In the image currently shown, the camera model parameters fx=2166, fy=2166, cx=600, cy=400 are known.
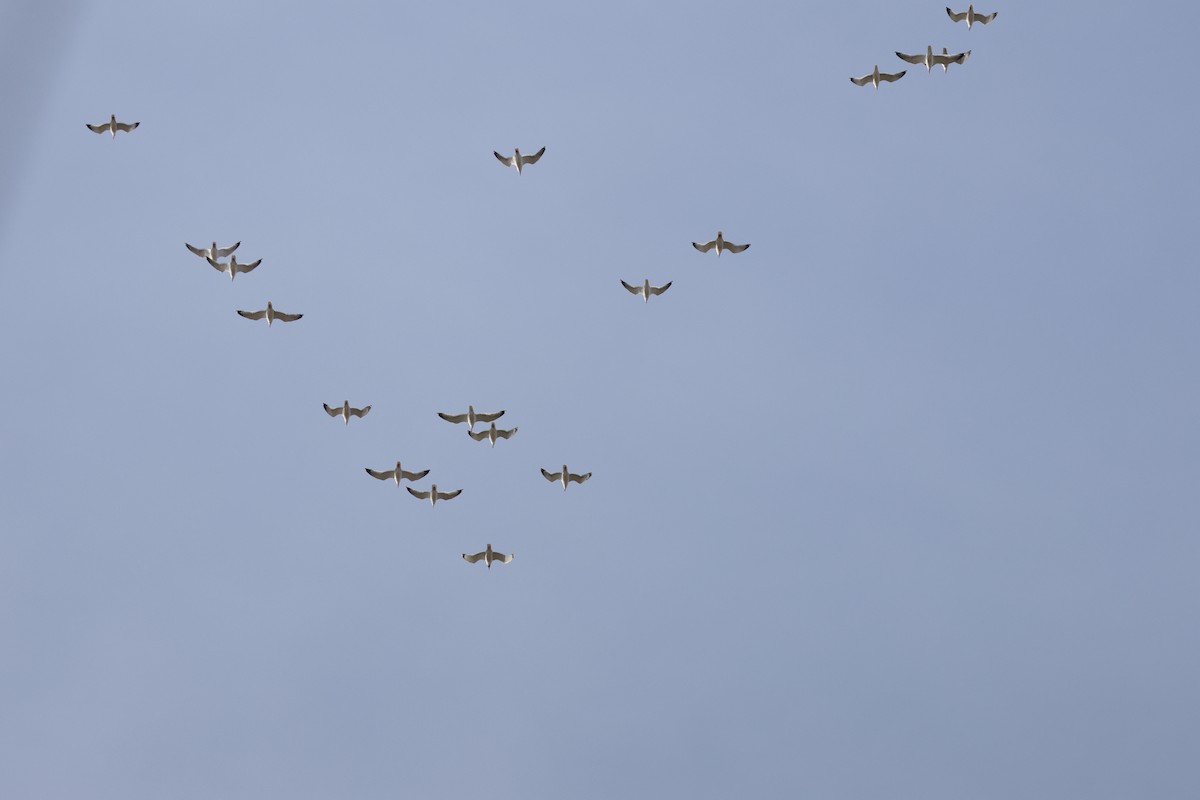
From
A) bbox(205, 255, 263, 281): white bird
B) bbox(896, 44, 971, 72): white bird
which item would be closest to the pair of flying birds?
bbox(205, 255, 263, 281): white bird

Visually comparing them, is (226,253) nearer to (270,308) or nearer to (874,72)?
(270,308)

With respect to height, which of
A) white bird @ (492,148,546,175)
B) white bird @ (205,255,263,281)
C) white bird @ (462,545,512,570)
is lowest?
white bird @ (462,545,512,570)

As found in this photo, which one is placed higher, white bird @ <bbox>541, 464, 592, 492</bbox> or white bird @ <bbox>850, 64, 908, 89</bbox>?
white bird @ <bbox>850, 64, 908, 89</bbox>

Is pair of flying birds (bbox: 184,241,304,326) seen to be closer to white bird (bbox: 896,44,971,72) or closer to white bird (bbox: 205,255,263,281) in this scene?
white bird (bbox: 205,255,263,281)

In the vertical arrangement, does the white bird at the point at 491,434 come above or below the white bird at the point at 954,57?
below

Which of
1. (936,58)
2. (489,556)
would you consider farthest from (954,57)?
(489,556)

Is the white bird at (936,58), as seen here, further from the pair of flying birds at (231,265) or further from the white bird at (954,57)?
the pair of flying birds at (231,265)

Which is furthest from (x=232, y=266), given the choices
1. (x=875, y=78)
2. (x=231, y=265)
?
(x=875, y=78)

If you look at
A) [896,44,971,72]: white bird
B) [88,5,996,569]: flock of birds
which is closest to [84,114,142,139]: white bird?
[88,5,996,569]: flock of birds

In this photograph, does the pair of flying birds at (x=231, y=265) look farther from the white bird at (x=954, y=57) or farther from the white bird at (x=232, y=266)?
the white bird at (x=954, y=57)

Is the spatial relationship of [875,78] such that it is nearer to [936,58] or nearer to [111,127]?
[936,58]

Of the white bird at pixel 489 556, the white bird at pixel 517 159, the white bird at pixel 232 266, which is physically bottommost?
the white bird at pixel 489 556

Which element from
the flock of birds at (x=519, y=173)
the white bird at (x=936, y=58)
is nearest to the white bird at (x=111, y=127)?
the flock of birds at (x=519, y=173)

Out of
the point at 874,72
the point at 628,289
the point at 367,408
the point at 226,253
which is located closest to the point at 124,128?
the point at 226,253
